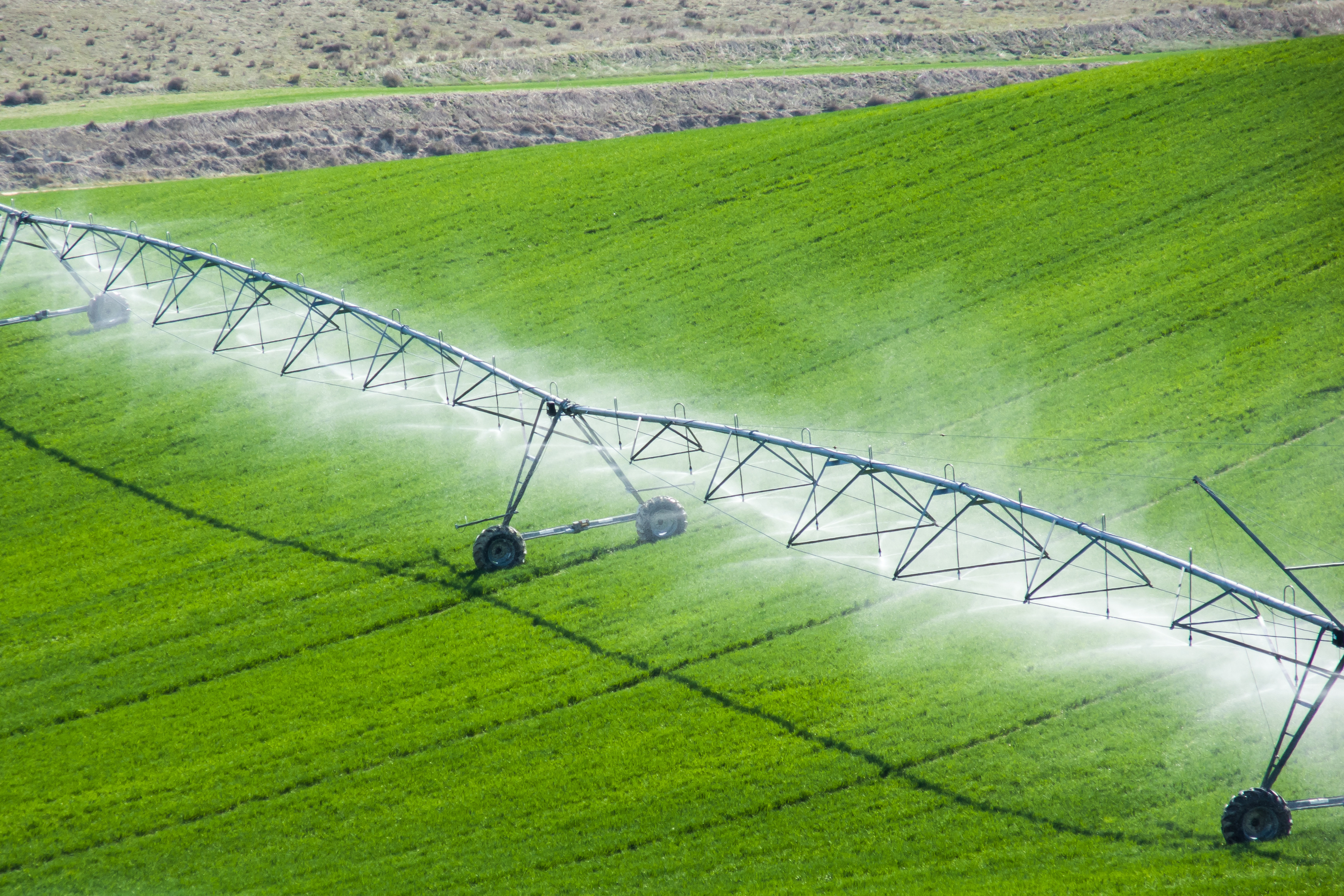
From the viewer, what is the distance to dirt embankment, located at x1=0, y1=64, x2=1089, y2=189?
57.3 m

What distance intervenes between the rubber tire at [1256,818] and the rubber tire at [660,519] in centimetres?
1505

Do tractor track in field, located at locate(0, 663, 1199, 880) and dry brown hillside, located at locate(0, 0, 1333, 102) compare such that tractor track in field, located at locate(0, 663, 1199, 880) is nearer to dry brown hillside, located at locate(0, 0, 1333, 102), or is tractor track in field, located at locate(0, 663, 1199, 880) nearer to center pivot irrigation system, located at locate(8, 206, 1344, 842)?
center pivot irrigation system, located at locate(8, 206, 1344, 842)

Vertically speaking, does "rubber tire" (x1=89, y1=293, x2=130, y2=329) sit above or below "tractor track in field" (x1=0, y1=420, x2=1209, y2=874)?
above

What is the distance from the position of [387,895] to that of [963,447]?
21.0 metres

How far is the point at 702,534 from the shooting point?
30.7 m

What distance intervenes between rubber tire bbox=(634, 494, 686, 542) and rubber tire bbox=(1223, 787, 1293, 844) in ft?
49.4

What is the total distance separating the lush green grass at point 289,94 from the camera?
61344 mm

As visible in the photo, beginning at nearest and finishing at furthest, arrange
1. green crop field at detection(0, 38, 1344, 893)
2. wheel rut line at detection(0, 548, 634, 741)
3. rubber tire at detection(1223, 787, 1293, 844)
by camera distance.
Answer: rubber tire at detection(1223, 787, 1293, 844)
green crop field at detection(0, 38, 1344, 893)
wheel rut line at detection(0, 548, 634, 741)

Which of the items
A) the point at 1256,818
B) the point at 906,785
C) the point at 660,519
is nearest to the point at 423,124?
the point at 660,519

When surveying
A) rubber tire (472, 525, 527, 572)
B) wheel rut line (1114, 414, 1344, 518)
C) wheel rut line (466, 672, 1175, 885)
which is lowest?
wheel rut line (466, 672, 1175, 885)

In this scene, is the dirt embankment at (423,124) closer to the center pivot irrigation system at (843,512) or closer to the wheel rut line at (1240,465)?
the center pivot irrigation system at (843,512)

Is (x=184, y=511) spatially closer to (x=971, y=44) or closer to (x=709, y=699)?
(x=709, y=699)

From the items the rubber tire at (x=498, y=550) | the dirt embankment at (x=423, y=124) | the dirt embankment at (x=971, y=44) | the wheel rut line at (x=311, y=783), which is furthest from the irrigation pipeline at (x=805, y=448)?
the dirt embankment at (x=971, y=44)

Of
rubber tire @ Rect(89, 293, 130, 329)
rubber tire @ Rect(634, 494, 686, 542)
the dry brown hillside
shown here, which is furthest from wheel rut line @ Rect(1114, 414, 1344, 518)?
the dry brown hillside
